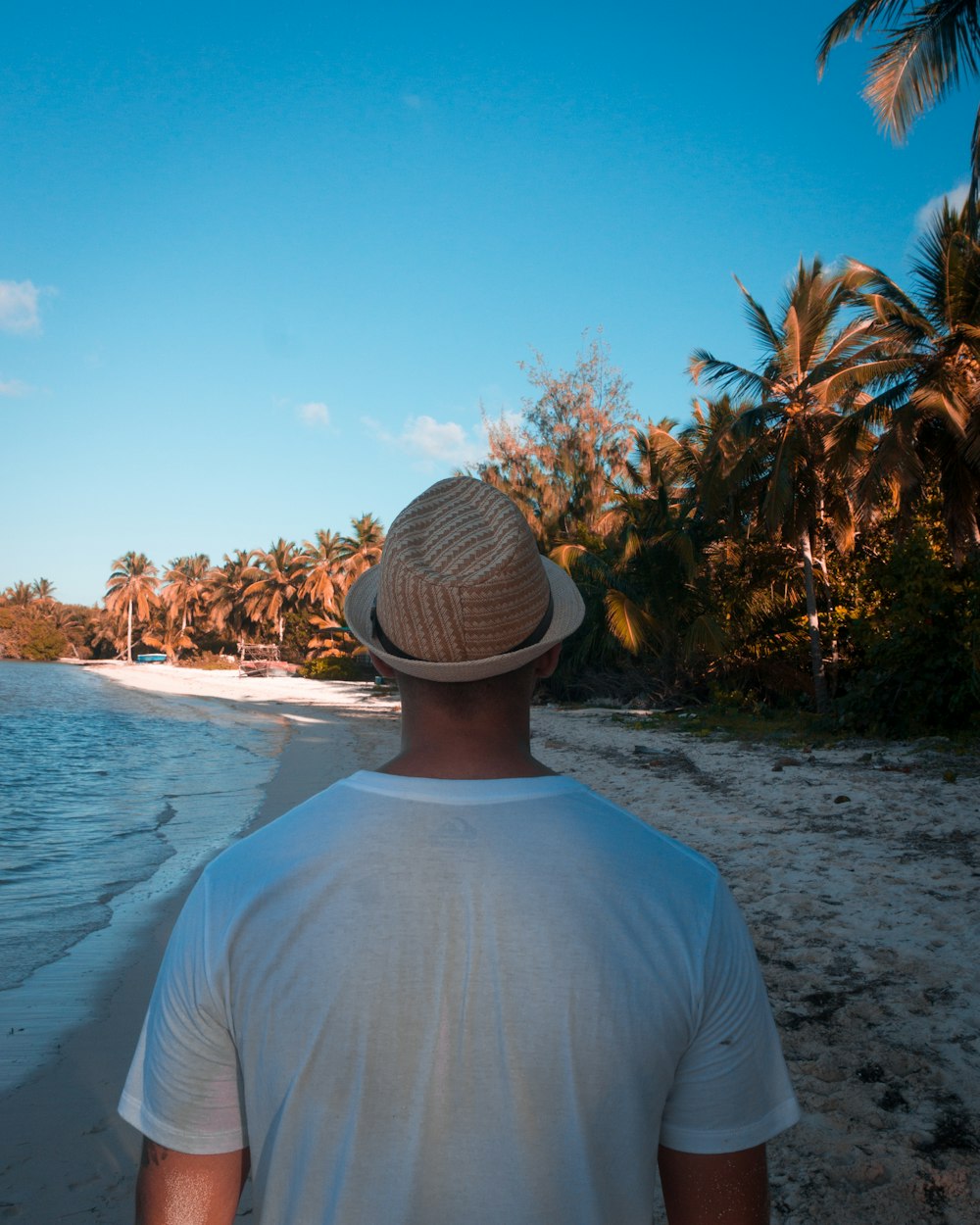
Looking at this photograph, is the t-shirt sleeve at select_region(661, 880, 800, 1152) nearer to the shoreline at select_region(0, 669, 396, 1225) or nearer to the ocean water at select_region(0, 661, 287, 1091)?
the shoreline at select_region(0, 669, 396, 1225)

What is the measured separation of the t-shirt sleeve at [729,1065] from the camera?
3.22ft

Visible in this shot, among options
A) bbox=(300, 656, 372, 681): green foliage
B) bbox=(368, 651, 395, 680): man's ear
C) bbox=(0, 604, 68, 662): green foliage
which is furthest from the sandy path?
bbox=(0, 604, 68, 662): green foliage

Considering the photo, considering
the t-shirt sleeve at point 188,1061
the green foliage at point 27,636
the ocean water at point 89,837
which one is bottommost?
the ocean water at point 89,837

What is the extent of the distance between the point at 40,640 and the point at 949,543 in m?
89.5

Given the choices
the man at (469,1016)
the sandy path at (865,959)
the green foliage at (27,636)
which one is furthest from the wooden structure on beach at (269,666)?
the man at (469,1016)

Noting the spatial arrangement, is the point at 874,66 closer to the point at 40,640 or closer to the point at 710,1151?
the point at 710,1151

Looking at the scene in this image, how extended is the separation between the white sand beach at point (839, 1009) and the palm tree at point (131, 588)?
80.1m

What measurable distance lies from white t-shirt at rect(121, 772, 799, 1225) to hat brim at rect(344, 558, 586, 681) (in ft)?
0.58

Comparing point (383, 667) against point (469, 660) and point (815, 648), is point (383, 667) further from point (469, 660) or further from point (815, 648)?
point (815, 648)

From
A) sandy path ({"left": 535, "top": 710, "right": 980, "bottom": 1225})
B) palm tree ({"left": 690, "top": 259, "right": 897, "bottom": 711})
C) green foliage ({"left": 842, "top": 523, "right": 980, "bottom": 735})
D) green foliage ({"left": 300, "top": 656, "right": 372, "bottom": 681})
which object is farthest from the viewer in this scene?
green foliage ({"left": 300, "top": 656, "right": 372, "bottom": 681})

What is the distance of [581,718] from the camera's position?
21.3 m

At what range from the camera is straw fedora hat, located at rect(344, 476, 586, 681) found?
108 centimetres

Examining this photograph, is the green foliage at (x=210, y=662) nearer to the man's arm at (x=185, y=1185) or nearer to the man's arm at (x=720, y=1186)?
the man's arm at (x=185, y=1185)

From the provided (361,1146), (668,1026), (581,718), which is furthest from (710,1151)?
(581,718)
